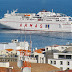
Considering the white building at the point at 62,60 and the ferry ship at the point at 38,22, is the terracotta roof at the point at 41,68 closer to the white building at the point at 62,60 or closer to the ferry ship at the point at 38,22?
the white building at the point at 62,60

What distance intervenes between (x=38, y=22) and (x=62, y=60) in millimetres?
57726

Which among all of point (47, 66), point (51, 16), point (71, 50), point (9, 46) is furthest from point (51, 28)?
point (47, 66)

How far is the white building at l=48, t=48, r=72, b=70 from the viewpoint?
28.1 m

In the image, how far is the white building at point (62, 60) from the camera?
28.1 metres

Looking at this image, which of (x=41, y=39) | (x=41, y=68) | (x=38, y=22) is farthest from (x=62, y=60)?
(x=38, y=22)

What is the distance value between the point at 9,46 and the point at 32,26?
1871 inches

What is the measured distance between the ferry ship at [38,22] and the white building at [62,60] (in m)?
53.1

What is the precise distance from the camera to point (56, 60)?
93.8 feet

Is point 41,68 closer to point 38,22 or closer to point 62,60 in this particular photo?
point 62,60

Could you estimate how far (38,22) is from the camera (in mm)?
86125

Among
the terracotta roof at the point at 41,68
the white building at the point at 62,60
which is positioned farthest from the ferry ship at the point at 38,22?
the terracotta roof at the point at 41,68

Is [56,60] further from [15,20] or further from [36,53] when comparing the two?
[15,20]

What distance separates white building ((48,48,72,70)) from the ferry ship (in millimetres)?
53076

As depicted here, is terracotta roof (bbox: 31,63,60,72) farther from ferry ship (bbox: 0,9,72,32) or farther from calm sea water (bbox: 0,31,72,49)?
ferry ship (bbox: 0,9,72,32)
